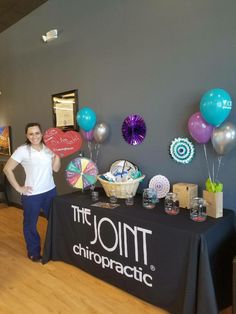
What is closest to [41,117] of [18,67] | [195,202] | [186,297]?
[18,67]

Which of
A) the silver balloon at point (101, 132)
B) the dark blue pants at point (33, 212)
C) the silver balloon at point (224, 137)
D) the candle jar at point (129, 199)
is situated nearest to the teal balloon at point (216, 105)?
the silver balloon at point (224, 137)

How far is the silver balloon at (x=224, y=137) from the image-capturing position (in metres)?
1.76

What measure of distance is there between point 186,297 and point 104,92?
214cm

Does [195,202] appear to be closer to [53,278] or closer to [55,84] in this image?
[53,278]

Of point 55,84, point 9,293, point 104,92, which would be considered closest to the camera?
point 9,293

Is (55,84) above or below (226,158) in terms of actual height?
above

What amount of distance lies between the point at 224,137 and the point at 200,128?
20cm

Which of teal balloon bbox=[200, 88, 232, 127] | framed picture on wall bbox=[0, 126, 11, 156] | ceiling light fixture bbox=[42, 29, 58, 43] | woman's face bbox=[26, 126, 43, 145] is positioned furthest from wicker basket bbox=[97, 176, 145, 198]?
framed picture on wall bbox=[0, 126, 11, 156]

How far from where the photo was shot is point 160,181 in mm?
2332

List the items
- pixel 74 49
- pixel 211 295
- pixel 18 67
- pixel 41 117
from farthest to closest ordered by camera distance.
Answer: pixel 18 67, pixel 41 117, pixel 74 49, pixel 211 295

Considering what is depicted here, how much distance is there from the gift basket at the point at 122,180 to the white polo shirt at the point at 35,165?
58 centimetres

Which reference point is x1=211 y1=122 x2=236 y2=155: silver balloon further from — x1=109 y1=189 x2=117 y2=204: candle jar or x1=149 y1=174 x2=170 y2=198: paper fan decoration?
x1=109 y1=189 x2=117 y2=204: candle jar

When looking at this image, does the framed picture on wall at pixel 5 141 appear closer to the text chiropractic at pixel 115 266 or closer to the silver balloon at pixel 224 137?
the text chiropractic at pixel 115 266

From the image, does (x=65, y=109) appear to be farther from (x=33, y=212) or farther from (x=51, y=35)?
(x=33, y=212)
